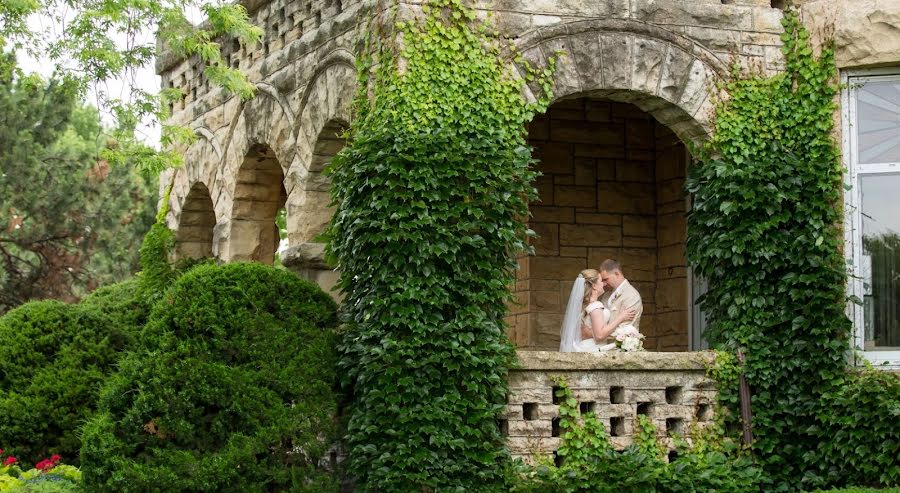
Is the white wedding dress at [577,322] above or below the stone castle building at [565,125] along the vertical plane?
below

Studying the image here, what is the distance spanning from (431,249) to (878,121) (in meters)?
3.64

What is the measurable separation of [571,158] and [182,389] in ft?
A: 16.5

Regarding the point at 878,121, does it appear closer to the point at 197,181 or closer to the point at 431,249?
the point at 431,249

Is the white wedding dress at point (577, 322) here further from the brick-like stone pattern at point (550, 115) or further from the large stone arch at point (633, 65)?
the large stone arch at point (633, 65)

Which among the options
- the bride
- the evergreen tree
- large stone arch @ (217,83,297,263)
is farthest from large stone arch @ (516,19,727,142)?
the evergreen tree

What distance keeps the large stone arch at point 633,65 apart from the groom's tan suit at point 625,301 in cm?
135

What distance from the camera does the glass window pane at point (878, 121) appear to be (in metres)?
10.2

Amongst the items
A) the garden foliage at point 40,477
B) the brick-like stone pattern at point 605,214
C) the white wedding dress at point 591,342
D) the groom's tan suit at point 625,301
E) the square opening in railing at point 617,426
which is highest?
the brick-like stone pattern at point 605,214

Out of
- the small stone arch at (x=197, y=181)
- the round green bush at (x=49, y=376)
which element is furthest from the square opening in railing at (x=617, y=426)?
the small stone arch at (x=197, y=181)

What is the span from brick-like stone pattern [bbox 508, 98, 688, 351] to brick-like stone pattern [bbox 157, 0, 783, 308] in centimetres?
1

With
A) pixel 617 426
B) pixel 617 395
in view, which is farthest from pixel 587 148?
pixel 617 426

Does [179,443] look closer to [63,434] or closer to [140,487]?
[140,487]

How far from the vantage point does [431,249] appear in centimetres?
916

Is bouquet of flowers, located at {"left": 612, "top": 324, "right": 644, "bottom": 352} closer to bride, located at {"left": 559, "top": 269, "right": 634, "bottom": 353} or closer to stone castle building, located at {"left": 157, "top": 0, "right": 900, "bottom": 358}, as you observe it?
bride, located at {"left": 559, "top": 269, "right": 634, "bottom": 353}
